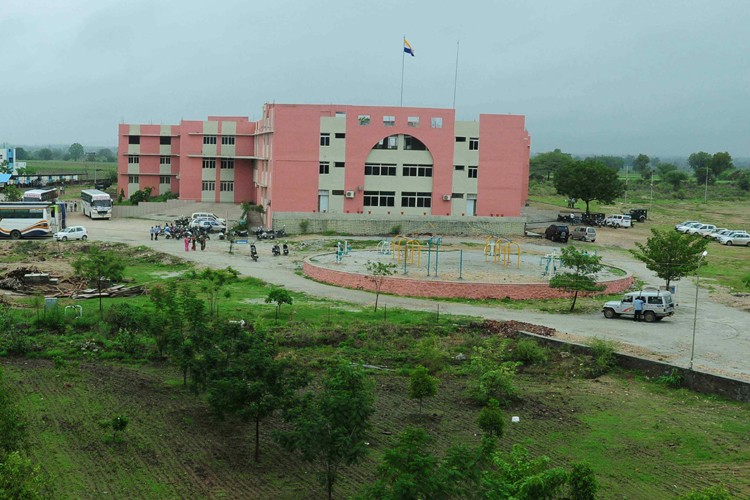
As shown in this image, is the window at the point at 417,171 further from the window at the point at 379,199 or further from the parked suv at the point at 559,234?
the parked suv at the point at 559,234

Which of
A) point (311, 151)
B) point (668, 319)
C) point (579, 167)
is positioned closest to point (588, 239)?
point (579, 167)

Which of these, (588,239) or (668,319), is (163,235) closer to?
(588,239)

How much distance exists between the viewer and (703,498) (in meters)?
9.41

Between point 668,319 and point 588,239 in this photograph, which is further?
point 588,239

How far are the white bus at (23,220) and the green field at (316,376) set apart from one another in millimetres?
23630

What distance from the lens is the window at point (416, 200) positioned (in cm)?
5741

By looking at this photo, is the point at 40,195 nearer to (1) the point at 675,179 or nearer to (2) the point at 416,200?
(2) the point at 416,200

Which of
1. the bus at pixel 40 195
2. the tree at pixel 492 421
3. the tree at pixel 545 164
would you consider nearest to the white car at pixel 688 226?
the bus at pixel 40 195

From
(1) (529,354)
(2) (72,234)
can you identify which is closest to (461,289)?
(1) (529,354)

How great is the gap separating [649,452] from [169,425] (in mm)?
9988

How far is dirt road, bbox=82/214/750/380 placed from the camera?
23906 millimetres

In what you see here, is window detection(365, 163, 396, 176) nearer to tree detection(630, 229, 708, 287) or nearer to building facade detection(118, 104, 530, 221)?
building facade detection(118, 104, 530, 221)

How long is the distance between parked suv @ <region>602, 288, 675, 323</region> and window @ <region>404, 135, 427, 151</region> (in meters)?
29.0

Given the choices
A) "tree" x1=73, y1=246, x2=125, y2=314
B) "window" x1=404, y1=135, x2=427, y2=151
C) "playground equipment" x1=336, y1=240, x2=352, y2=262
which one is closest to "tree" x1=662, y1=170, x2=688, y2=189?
"window" x1=404, y1=135, x2=427, y2=151
